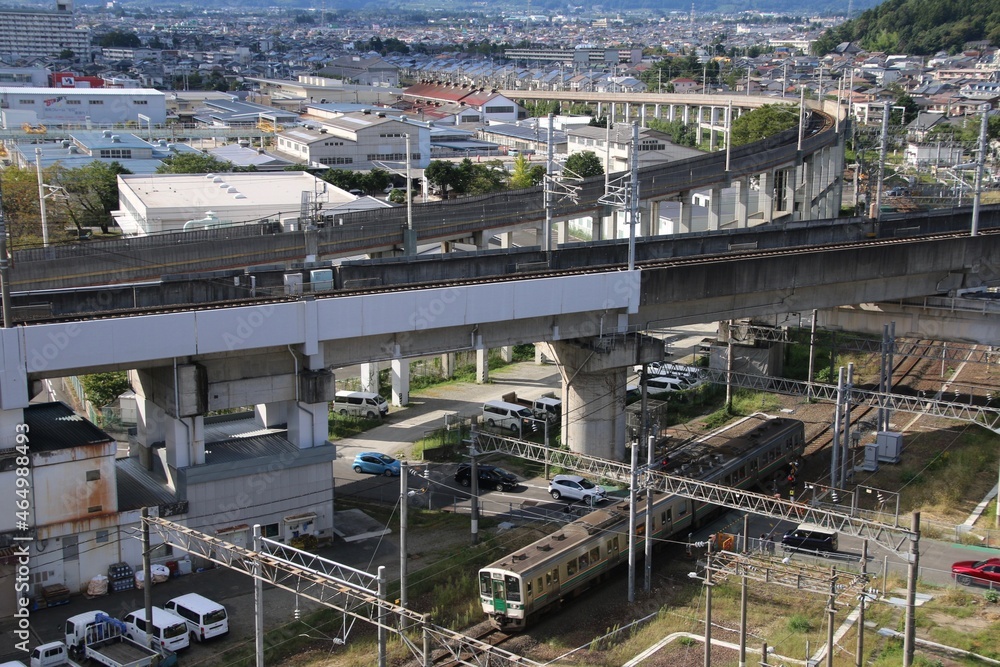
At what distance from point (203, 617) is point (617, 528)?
6.30 m

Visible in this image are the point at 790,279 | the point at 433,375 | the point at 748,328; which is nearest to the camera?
the point at 790,279

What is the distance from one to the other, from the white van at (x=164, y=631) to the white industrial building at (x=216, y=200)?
1866 centimetres

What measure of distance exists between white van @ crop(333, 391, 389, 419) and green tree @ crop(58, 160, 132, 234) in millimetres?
22809

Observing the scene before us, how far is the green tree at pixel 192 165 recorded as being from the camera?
4891cm

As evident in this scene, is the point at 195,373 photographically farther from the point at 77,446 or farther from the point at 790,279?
the point at 790,279

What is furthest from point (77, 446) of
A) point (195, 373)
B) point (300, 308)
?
point (300, 308)

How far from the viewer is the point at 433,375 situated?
29.8 metres

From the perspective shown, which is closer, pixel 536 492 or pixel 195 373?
pixel 195 373

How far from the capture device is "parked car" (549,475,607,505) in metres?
20.1

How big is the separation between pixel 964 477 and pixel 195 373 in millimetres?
14504

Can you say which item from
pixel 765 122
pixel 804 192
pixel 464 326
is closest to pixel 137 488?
pixel 464 326

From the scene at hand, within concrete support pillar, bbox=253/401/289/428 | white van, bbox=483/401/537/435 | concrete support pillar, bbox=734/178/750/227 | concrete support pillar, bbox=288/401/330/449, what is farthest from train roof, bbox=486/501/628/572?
concrete support pillar, bbox=734/178/750/227

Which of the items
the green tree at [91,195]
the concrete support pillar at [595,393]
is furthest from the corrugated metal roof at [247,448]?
the green tree at [91,195]

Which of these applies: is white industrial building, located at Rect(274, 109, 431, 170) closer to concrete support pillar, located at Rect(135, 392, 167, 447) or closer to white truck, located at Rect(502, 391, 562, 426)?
white truck, located at Rect(502, 391, 562, 426)
